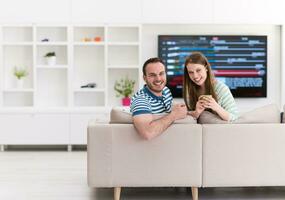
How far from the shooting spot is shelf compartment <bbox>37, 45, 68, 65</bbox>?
7.98 meters

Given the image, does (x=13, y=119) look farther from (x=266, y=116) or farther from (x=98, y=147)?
(x=266, y=116)

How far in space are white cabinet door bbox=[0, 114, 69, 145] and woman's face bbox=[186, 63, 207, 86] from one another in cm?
341

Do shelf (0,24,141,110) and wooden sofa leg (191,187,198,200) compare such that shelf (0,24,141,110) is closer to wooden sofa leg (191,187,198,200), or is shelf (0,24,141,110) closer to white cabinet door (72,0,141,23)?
white cabinet door (72,0,141,23)

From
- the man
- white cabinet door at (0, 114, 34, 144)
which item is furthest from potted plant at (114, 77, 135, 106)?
the man

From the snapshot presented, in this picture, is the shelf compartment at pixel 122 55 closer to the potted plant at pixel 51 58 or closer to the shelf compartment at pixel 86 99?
the shelf compartment at pixel 86 99

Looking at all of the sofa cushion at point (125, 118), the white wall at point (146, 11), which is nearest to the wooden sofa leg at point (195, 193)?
the sofa cushion at point (125, 118)

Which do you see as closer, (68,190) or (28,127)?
(68,190)

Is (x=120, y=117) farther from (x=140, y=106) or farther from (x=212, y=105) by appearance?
(x=212, y=105)

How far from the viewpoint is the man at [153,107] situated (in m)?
4.17

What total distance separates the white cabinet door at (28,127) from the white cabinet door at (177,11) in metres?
1.78

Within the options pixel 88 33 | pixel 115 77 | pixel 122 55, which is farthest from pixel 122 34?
pixel 115 77

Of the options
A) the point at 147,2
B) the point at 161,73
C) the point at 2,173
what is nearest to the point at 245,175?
the point at 161,73

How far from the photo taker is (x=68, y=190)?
4.83 meters

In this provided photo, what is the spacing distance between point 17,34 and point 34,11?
563 millimetres
